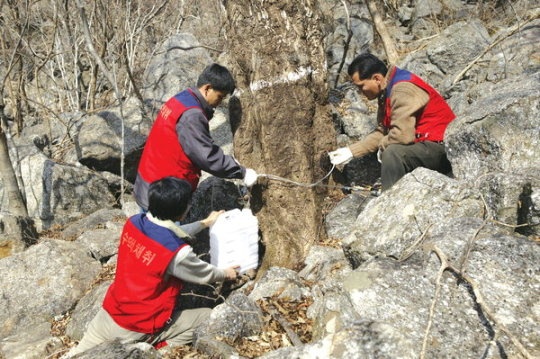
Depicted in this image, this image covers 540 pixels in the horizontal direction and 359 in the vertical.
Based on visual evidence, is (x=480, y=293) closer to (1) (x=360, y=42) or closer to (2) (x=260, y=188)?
(2) (x=260, y=188)

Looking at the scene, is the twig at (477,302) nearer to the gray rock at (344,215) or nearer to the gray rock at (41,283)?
the gray rock at (344,215)

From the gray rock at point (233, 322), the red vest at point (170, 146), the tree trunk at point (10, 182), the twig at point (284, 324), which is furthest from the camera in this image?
the tree trunk at point (10, 182)

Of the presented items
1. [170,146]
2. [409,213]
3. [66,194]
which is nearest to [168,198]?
[170,146]

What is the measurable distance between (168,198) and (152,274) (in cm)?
57

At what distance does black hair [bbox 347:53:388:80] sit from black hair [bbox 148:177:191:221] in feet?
6.62

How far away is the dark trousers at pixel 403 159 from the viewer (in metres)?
4.36

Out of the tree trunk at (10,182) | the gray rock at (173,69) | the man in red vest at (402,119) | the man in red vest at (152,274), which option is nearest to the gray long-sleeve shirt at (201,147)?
the man in red vest at (152,274)

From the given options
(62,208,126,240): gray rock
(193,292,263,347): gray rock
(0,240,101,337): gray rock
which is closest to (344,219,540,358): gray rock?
(193,292,263,347): gray rock

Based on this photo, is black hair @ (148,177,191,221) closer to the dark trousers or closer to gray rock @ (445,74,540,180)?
the dark trousers

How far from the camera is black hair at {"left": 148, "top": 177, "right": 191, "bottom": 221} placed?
11.0 feet

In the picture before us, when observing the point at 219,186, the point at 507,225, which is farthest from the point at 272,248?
the point at 507,225

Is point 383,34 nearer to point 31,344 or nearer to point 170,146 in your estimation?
point 170,146

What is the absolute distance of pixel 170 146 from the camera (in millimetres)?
4078

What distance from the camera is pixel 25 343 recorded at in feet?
13.9
